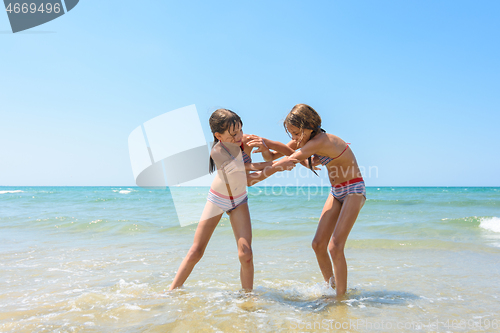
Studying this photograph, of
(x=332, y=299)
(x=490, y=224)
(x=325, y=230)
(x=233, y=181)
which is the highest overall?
(x=233, y=181)

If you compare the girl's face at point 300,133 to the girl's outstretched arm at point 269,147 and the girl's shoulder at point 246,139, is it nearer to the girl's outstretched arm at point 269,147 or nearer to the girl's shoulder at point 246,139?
the girl's outstretched arm at point 269,147

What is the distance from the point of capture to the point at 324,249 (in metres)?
4.13

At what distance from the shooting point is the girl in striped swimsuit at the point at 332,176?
12.4 feet

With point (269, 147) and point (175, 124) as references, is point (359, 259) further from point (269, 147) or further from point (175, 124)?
point (175, 124)

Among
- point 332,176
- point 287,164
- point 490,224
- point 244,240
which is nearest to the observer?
point 287,164

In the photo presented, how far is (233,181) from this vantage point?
151 inches

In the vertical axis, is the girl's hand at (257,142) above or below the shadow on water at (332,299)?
above

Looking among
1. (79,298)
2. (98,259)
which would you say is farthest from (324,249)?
(98,259)

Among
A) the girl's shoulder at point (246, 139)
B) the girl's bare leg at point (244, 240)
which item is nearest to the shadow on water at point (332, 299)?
the girl's bare leg at point (244, 240)

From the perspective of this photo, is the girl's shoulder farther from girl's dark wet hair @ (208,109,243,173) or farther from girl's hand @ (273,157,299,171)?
girl's hand @ (273,157,299,171)

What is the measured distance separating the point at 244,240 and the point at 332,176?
136cm

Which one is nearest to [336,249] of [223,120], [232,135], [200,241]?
[200,241]

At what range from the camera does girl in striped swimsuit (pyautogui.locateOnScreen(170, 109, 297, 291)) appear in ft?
12.1

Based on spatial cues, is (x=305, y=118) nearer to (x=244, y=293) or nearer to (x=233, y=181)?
(x=233, y=181)
